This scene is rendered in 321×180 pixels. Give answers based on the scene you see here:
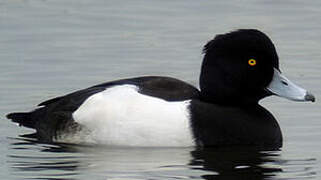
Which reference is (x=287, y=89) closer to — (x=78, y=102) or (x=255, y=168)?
(x=255, y=168)

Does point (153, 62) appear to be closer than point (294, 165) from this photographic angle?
No

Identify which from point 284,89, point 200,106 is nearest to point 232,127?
point 200,106

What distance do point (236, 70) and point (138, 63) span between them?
8.92 feet

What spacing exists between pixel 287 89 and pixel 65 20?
488 cm

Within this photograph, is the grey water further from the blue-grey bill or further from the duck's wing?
the blue-grey bill

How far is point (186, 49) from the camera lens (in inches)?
566

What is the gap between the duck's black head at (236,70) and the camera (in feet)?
36.4

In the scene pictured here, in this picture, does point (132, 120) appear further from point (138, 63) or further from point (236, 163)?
point (138, 63)

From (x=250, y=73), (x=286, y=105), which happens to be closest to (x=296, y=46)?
(x=286, y=105)

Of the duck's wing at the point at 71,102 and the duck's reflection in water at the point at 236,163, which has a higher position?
the duck's wing at the point at 71,102

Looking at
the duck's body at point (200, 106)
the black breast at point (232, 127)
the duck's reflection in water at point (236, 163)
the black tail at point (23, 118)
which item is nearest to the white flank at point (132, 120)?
the duck's body at point (200, 106)

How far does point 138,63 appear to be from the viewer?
13766 mm

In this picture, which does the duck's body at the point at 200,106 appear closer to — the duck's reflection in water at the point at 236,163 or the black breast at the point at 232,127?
the black breast at the point at 232,127

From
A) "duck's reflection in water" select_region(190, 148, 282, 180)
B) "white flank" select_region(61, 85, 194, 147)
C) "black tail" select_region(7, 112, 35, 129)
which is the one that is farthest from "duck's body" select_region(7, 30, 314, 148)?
"black tail" select_region(7, 112, 35, 129)
